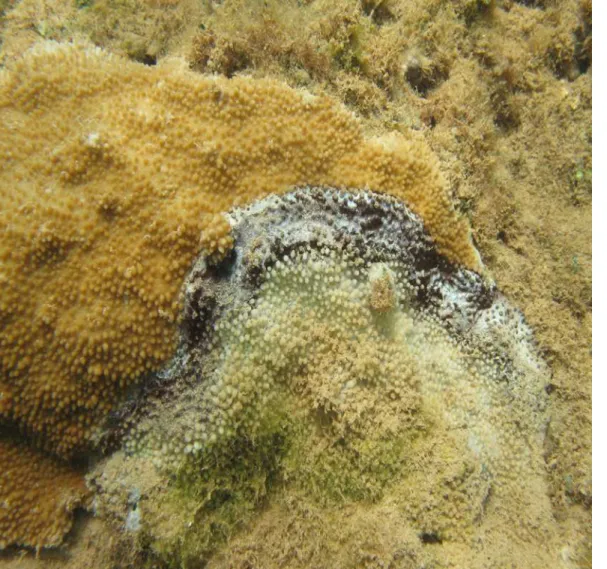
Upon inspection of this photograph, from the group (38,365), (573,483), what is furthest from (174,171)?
(573,483)

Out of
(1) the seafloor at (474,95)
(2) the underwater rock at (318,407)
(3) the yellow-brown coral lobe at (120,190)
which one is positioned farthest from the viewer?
(1) the seafloor at (474,95)

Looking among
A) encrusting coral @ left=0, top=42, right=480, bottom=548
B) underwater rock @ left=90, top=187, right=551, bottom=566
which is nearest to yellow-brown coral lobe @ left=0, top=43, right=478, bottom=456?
encrusting coral @ left=0, top=42, right=480, bottom=548

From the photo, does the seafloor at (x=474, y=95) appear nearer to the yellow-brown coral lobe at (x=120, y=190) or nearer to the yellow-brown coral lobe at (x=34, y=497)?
the yellow-brown coral lobe at (x=34, y=497)

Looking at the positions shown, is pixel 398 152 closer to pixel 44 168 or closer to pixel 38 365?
pixel 44 168

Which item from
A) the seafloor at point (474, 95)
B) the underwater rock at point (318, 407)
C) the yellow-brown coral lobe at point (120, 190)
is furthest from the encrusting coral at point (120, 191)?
the seafloor at point (474, 95)

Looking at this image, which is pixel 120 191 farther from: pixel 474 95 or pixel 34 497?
pixel 474 95

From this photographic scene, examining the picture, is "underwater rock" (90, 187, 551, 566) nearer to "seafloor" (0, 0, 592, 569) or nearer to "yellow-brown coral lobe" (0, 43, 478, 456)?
"yellow-brown coral lobe" (0, 43, 478, 456)
